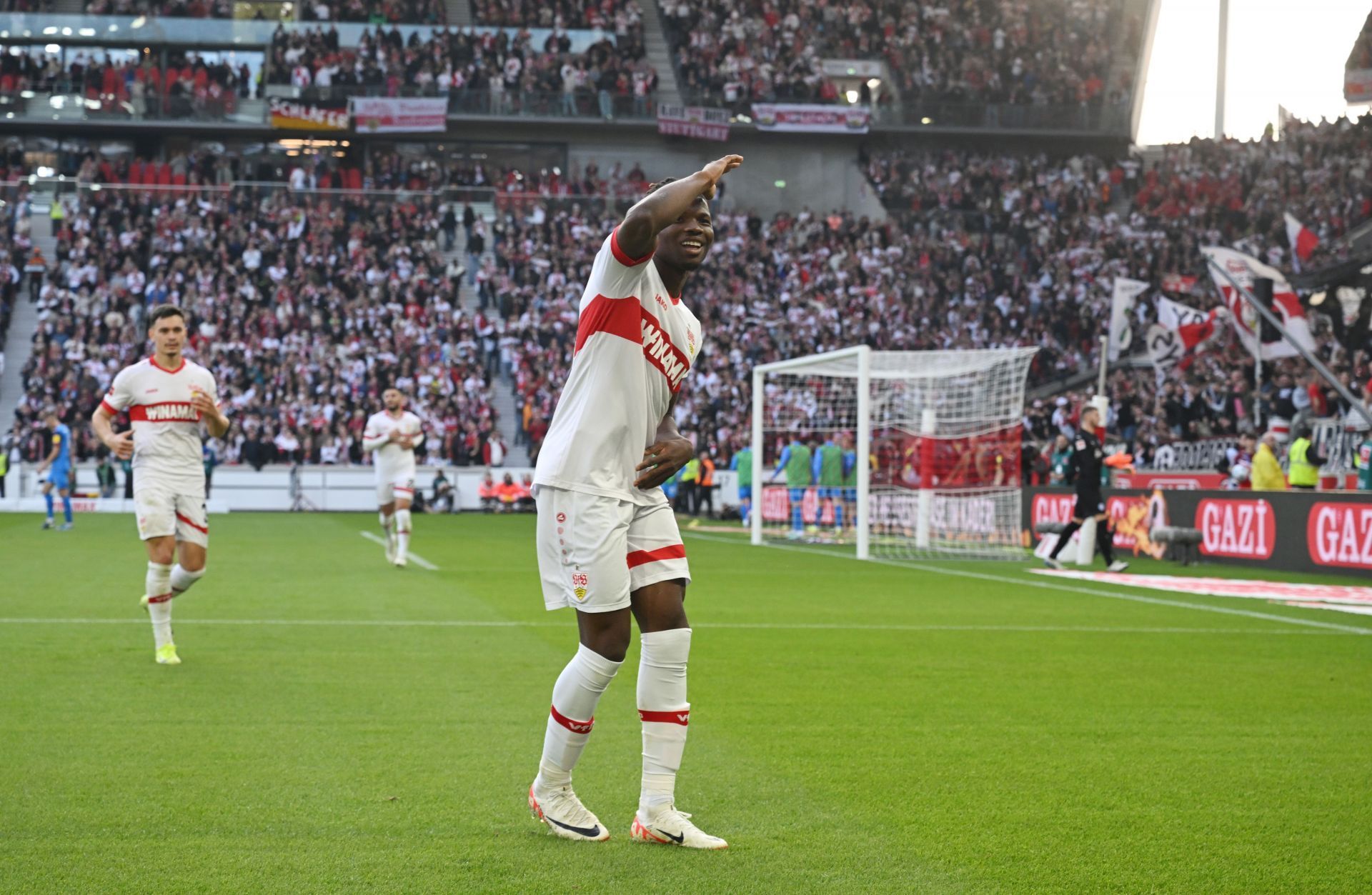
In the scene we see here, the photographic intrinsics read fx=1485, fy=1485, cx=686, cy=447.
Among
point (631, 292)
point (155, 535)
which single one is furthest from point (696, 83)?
point (631, 292)

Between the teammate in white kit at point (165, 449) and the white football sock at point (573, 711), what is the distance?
4906 millimetres

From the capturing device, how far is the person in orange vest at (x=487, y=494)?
119ft

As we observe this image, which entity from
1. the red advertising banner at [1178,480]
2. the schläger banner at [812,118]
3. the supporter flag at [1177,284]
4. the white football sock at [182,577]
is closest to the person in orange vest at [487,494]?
the red advertising banner at [1178,480]

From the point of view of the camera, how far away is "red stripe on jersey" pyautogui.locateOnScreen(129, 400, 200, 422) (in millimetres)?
9266

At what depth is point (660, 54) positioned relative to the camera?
52438 millimetres

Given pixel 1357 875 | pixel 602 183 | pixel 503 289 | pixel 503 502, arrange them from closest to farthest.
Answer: pixel 1357 875 → pixel 503 502 → pixel 503 289 → pixel 602 183

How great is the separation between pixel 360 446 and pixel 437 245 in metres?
9.21

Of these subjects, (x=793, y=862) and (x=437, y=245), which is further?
(x=437, y=245)

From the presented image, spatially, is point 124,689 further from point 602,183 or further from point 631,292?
point 602,183

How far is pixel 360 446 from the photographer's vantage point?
36.4 metres

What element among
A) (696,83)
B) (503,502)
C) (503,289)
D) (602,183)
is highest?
(696,83)

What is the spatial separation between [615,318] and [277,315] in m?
35.7

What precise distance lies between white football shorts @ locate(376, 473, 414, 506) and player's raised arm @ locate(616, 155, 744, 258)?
536 inches

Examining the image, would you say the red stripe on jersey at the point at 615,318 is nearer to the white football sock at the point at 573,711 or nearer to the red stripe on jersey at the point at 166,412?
the white football sock at the point at 573,711
